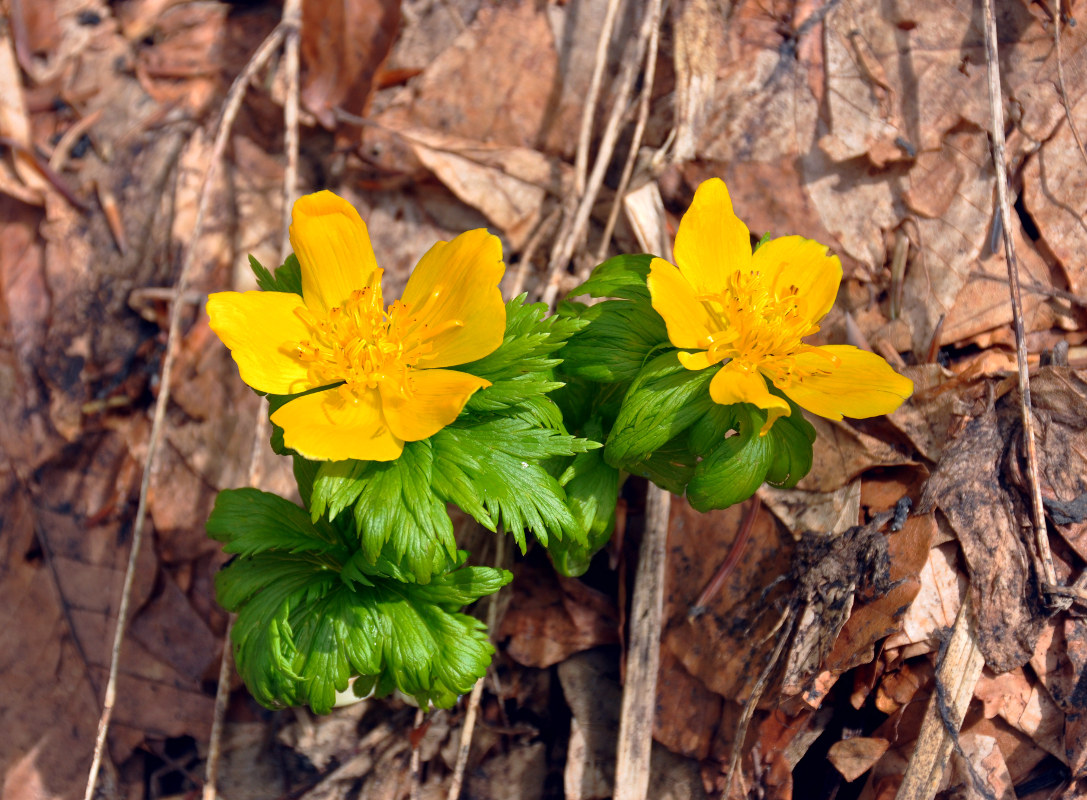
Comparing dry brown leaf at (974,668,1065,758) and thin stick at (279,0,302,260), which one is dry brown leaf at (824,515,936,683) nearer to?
dry brown leaf at (974,668,1065,758)

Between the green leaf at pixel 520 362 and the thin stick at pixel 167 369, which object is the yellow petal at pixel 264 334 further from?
the thin stick at pixel 167 369

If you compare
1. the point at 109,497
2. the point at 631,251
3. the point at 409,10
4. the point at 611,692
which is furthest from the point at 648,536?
the point at 409,10

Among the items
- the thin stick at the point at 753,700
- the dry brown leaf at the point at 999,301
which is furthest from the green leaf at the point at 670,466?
the dry brown leaf at the point at 999,301

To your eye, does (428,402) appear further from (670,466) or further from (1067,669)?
(1067,669)

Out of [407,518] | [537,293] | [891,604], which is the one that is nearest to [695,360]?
[407,518]

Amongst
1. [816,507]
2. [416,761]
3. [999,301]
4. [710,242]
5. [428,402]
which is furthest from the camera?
[416,761]
